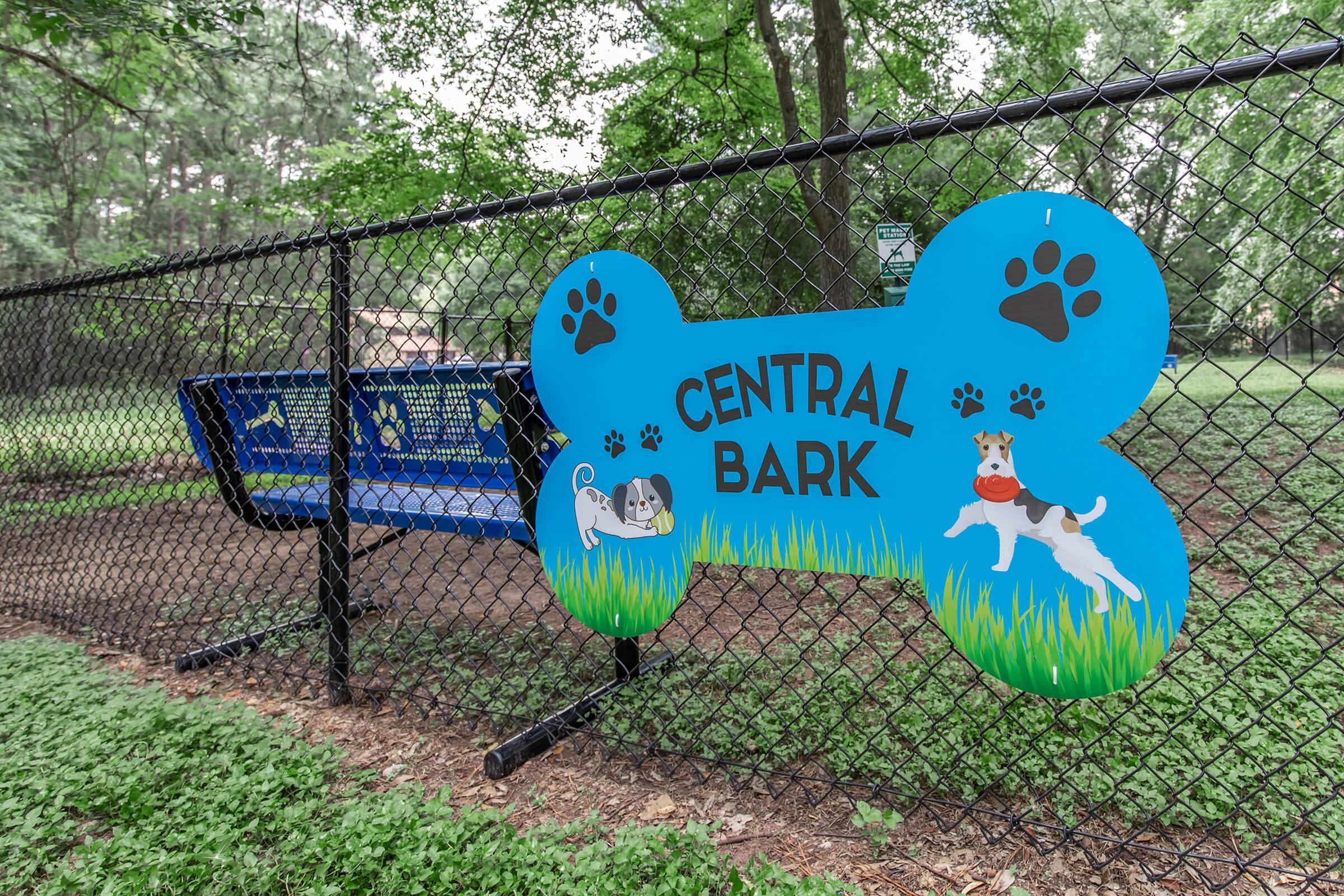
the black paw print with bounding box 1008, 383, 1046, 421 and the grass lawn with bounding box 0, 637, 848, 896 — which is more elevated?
the black paw print with bounding box 1008, 383, 1046, 421

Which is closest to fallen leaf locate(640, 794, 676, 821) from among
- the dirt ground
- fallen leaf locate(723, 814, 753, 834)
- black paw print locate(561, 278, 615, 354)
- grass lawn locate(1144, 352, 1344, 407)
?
the dirt ground

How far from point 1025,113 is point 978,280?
0.37 metres

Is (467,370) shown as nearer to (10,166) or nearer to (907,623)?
(907,623)

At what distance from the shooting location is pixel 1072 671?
5.03 feet

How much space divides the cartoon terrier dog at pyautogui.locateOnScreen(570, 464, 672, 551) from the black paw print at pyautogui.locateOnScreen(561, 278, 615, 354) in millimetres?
347

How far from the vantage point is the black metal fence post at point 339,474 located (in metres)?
2.66

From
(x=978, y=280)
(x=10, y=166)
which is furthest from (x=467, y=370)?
(x=10, y=166)

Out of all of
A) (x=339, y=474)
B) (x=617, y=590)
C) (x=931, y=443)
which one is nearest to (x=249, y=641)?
(x=339, y=474)

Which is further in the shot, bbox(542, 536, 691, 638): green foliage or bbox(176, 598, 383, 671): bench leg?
bbox(176, 598, 383, 671): bench leg

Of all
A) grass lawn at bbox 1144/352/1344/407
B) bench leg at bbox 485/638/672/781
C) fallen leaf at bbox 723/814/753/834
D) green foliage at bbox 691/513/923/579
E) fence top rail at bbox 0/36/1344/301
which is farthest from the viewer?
grass lawn at bbox 1144/352/1344/407

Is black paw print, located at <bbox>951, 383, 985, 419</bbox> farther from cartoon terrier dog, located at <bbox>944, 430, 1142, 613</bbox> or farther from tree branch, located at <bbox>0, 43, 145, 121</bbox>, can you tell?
tree branch, located at <bbox>0, 43, 145, 121</bbox>

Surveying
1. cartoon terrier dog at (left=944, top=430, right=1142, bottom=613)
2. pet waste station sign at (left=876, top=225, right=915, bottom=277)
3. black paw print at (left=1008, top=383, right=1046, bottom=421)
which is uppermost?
pet waste station sign at (left=876, top=225, right=915, bottom=277)

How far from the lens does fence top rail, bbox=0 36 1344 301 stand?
1408mm

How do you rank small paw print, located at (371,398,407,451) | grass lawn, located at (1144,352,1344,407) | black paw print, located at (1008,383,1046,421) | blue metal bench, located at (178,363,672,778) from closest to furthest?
black paw print, located at (1008,383,1046,421), blue metal bench, located at (178,363,672,778), small paw print, located at (371,398,407,451), grass lawn, located at (1144,352,1344,407)
